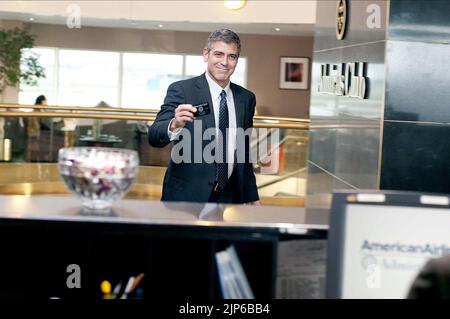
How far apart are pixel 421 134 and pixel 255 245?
8.46ft

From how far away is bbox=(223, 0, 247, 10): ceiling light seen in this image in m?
13.9

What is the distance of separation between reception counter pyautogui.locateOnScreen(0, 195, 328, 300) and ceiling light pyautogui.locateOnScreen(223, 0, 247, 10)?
1195 centimetres

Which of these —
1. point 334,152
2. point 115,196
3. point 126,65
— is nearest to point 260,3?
point 126,65

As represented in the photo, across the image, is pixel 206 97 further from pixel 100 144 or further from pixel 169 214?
pixel 100 144

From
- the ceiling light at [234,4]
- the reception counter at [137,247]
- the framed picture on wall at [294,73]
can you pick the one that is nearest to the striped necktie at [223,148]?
the reception counter at [137,247]

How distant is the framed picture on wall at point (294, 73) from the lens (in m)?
18.6

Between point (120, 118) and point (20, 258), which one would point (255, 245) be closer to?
point (20, 258)

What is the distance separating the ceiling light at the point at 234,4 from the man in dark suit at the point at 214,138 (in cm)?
1012

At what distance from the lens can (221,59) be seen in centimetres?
389

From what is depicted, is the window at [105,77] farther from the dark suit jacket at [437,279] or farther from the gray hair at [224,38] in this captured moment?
the dark suit jacket at [437,279]

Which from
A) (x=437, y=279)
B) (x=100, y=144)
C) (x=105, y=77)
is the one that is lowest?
(x=100, y=144)

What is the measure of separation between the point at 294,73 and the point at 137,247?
16842 mm

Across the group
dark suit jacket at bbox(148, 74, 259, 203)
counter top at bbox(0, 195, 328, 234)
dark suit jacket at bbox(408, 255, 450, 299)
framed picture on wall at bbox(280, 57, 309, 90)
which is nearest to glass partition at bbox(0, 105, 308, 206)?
dark suit jacket at bbox(148, 74, 259, 203)

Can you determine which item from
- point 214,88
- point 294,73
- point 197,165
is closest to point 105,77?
point 294,73
